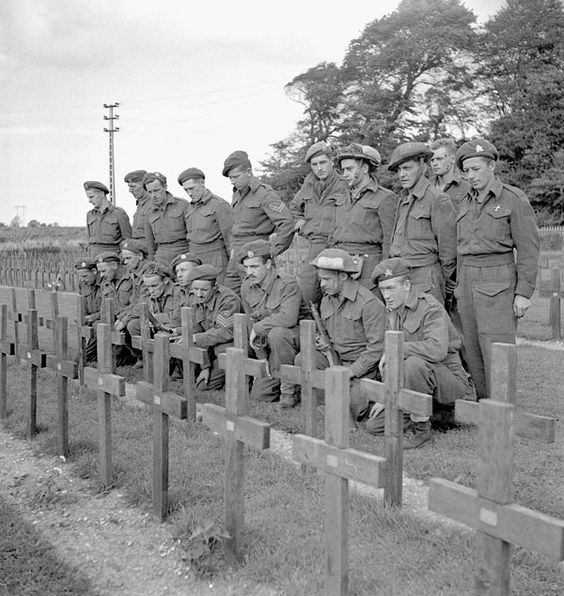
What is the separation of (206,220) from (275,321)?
221cm

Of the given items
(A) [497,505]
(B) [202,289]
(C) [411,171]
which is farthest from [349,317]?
(A) [497,505]

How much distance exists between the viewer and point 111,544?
13.5ft

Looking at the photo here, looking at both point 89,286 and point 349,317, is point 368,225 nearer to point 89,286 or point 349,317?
point 349,317

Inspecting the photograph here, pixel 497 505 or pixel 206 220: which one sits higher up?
pixel 206 220

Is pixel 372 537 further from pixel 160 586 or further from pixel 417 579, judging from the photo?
pixel 160 586

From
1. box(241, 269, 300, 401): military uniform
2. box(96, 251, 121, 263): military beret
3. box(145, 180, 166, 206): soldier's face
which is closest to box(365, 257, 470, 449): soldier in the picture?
box(241, 269, 300, 401): military uniform

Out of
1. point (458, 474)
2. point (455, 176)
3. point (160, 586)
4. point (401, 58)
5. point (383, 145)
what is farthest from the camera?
point (401, 58)

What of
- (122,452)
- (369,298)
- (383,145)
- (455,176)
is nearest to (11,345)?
(122,452)

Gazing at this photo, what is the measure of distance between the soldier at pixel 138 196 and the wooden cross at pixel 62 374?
4129mm

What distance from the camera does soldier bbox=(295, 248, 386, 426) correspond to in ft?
19.1

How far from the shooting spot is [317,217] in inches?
293

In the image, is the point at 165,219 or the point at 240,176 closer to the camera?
the point at 240,176

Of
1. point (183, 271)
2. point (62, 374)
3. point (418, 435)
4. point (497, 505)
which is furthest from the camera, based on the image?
point (183, 271)

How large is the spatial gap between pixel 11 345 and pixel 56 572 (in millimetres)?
3305
